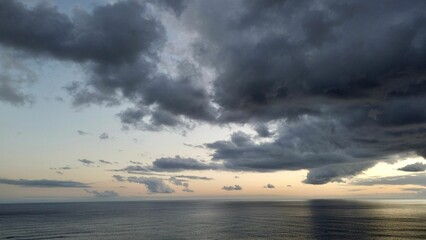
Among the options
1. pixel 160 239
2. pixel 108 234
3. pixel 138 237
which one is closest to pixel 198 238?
pixel 160 239

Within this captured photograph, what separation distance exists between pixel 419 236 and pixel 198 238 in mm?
83481

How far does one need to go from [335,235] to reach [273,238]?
1030 inches

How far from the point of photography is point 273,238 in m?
124

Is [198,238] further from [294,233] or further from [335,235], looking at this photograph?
[335,235]

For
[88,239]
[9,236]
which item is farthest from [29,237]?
[88,239]

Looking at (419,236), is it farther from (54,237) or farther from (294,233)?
(54,237)

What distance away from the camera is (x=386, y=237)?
12581cm

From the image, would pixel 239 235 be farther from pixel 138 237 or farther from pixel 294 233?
pixel 138 237

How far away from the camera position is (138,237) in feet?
418

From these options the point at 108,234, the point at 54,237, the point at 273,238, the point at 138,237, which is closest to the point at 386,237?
the point at 273,238

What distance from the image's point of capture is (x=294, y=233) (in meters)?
138

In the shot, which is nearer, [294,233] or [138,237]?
[138,237]

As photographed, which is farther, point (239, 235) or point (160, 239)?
point (239, 235)

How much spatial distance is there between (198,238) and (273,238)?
27886mm
